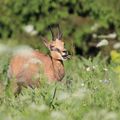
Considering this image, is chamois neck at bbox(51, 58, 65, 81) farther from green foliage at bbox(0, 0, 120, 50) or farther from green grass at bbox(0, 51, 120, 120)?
green foliage at bbox(0, 0, 120, 50)

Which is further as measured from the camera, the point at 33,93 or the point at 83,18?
the point at 83,18

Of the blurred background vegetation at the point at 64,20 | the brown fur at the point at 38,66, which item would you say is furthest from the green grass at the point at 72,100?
the blurred background vegetation at the point at 64,20

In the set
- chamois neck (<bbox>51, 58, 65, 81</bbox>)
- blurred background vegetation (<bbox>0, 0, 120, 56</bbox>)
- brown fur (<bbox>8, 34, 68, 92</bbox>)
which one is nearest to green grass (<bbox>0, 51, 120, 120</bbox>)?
brown fur (<bbox>8, 34, 68, 92</bbox>)

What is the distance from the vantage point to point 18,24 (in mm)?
16297

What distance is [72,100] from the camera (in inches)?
296

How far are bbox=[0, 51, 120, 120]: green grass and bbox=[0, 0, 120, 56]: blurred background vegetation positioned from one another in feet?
21.5

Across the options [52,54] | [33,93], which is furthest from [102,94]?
[52,54]

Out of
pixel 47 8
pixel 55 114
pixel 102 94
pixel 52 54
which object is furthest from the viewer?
pixel 47 8

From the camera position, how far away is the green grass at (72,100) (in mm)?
6766

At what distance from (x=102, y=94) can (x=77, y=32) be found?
8.50m

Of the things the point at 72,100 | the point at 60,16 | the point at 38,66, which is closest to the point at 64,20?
the point at 60,16

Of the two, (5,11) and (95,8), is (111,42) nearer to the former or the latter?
(95,8)

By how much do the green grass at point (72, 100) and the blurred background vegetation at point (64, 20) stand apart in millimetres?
6540

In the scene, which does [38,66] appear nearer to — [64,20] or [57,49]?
[57,49]
